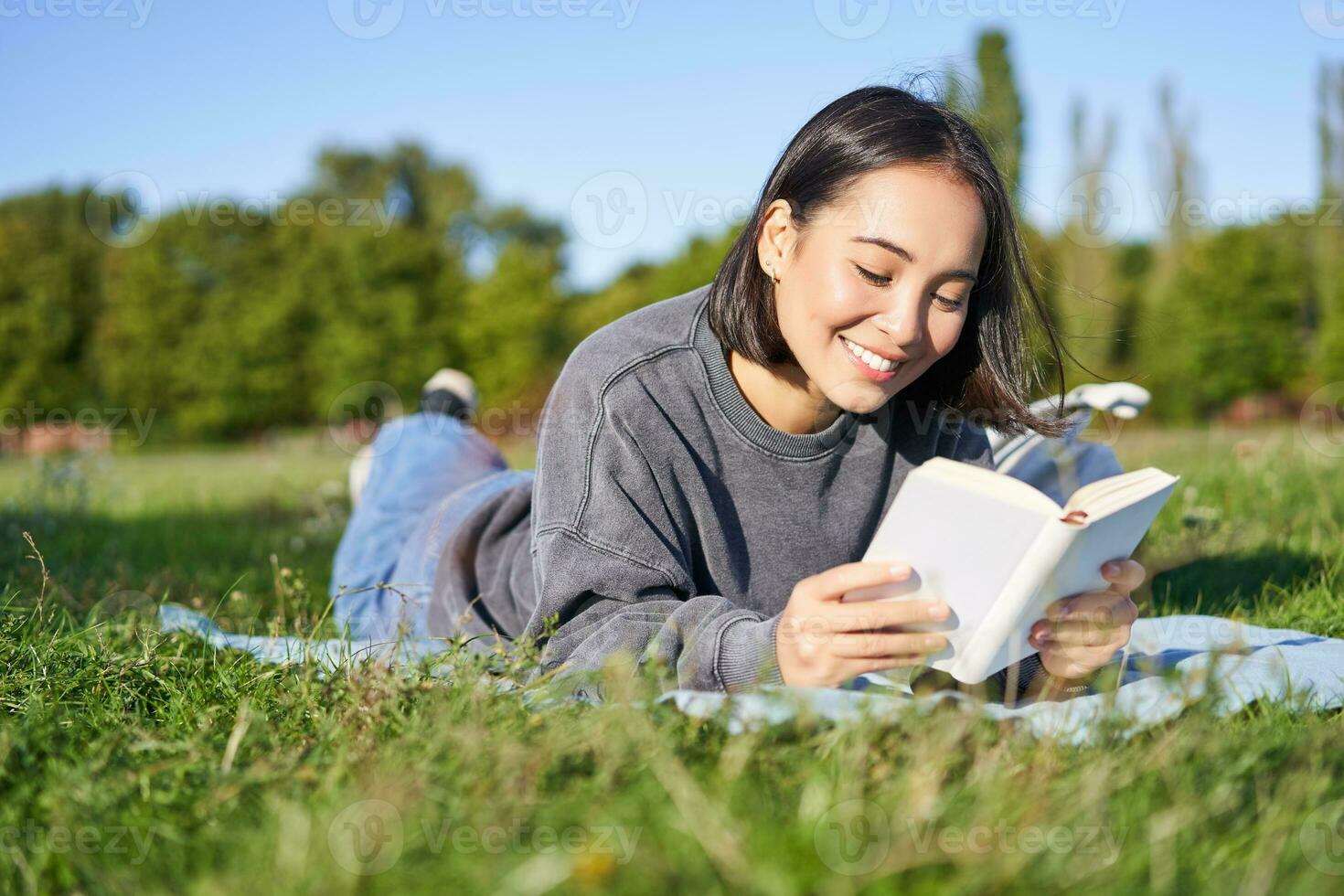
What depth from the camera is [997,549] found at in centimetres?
194

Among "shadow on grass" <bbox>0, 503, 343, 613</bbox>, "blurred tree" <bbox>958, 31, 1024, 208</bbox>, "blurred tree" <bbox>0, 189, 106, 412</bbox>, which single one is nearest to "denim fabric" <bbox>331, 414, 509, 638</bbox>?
"shadow on grass" <bbox>0, 503, 343, 613</bbox>

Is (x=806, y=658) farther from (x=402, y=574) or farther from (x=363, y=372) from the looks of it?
(x=363, y=372)

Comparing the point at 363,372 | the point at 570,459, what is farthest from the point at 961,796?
the point at 363,372

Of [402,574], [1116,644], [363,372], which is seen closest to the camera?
[1116,644]

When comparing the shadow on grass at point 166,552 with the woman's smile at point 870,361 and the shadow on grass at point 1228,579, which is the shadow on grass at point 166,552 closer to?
the woman's smile at point 870,361

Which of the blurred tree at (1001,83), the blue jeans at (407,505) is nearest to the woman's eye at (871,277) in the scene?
the blue jeans at (407,505)

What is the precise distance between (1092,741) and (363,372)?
32692 millimetres

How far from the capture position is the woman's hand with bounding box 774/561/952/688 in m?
1.91

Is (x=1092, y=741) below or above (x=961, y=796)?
below

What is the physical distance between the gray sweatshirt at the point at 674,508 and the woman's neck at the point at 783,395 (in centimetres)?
4

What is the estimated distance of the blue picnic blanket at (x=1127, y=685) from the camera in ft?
5.68

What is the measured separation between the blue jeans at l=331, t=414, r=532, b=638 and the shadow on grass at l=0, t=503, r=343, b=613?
0.30 meters

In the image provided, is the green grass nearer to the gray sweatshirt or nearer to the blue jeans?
the gray sweatshirt

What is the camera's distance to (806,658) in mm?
1971
